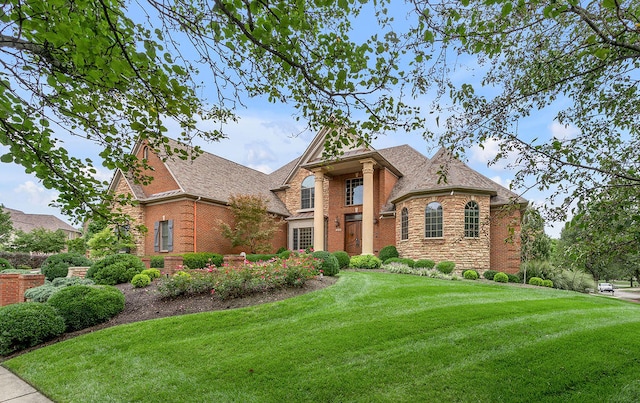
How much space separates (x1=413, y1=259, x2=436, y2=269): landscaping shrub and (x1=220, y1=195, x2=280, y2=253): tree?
8340 millimetres

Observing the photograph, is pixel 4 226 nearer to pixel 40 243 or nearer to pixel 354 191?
pixel 40 243

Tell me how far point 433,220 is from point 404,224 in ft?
5.84

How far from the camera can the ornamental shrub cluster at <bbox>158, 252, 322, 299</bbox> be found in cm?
820

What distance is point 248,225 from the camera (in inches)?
764

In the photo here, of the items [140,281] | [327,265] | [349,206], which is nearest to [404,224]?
[349,206]

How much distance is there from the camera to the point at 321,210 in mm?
19672

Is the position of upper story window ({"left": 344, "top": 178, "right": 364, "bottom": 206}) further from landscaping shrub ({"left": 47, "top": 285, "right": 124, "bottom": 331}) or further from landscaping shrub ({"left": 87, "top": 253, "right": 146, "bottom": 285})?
landscaping shrub ({"left": 47, "top": 285, "right": 124, "bottom": 331})

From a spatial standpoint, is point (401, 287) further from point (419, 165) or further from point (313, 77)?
point (419, 165)

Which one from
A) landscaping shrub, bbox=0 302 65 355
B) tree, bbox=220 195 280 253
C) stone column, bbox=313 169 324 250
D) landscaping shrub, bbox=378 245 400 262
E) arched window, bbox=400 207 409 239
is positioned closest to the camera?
landscaping shrub, bbox=0 302 65 355

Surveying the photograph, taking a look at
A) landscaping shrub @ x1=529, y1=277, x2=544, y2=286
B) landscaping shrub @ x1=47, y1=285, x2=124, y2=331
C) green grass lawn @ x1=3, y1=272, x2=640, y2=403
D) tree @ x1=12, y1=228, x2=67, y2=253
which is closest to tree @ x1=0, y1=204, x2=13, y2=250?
tree @ x1=12, y1=228, x2=67, y2=253

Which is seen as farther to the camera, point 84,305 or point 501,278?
point 501,278

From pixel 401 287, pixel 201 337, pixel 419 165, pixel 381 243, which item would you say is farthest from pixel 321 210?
pixel 201 337

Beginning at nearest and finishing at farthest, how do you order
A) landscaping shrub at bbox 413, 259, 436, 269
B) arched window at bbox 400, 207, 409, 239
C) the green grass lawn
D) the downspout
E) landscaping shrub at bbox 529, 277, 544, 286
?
the green grass lawn < landscaping shrub at bbox 529, 277, 544, 286 < landscaping shrub at bbox 413, 259, 436, 269 < arched window at bbox 400, 207, 409, 239 < the downspout

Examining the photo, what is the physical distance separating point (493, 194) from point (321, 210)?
29.4 ft
